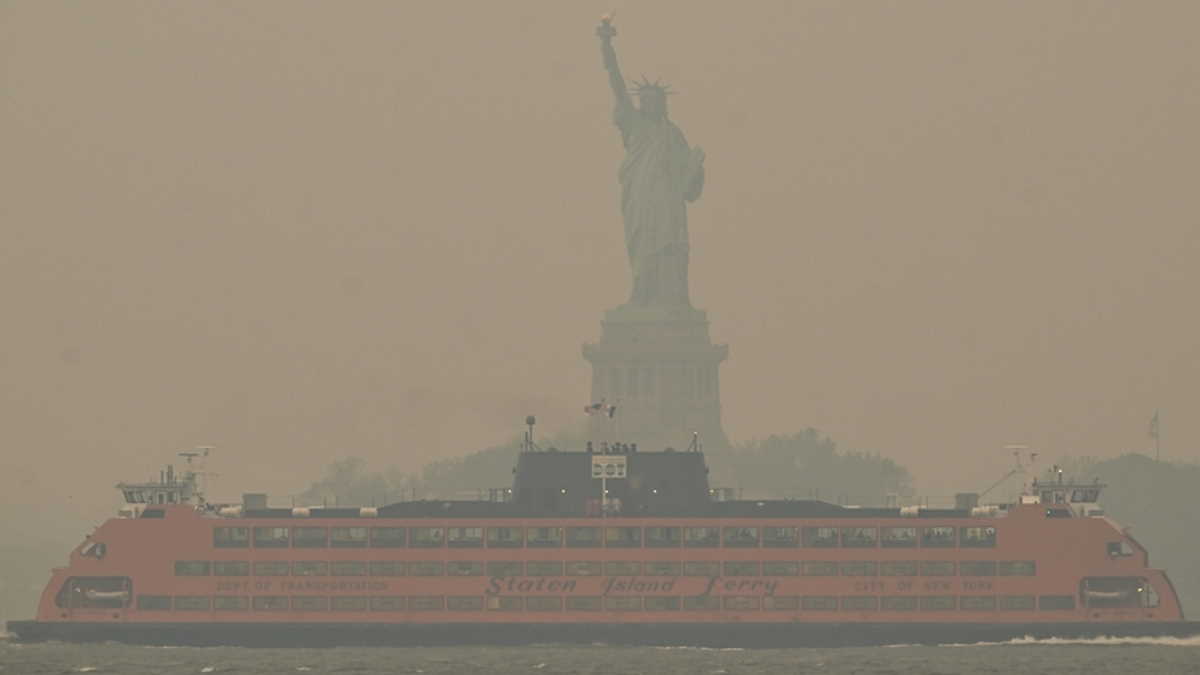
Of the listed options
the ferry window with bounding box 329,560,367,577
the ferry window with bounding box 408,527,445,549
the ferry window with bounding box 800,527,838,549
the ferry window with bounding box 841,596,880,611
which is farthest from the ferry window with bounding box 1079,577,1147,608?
the ferry window with bounding box 329,560,367,577

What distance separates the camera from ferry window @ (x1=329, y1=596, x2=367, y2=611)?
129 metres

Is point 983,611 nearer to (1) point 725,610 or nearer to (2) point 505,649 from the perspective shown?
(1) point 725,610

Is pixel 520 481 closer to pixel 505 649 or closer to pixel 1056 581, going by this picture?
pixel 505 649

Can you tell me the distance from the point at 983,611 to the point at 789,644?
22.9 ft

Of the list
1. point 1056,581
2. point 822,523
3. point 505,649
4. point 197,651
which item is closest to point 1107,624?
point 1056,581

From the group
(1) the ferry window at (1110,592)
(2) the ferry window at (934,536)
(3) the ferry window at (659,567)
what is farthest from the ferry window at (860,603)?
Result: (1) the ferry window at (1110,592)

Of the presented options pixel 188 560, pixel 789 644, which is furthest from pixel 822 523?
pixel 188 560

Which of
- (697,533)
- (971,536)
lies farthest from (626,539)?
(971,536)

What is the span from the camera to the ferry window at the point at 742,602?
128500mm

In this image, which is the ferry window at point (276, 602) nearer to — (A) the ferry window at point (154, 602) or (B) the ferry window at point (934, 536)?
(A) the ferry window at point (154, 602)

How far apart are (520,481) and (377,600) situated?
666 cm

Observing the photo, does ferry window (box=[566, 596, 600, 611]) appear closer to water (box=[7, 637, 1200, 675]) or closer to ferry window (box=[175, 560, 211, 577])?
water (box=[7, 637, 1200, 675])

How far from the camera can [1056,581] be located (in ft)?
420

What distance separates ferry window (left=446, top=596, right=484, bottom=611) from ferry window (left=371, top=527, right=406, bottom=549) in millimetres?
2692
